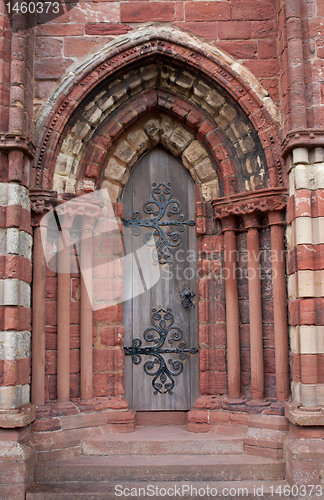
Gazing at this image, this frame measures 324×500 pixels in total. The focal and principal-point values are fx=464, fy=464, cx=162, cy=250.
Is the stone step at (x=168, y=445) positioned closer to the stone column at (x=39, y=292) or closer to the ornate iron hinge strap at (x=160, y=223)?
the stone column at (x=39, y=292)

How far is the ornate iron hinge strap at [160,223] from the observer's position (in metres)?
5.23

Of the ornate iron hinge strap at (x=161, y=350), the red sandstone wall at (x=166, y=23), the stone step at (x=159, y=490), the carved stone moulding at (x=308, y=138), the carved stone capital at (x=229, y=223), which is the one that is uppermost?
the red sandstone wall at (x=166, y=23)

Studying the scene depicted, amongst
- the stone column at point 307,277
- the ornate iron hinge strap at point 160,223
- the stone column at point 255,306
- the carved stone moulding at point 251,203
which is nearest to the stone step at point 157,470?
the stone column at point 255,306

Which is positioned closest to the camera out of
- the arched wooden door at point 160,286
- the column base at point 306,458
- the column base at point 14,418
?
the column base at point 306,458

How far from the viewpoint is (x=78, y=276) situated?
16.0 ft

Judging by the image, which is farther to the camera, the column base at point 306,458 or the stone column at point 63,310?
the stone column at point 63,310

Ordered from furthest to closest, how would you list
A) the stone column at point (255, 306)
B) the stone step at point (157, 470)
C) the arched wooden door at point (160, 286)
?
the arched wooden door at point (160, 286) → the stone column at point (255, 306) → the stone step at point (157, 470)

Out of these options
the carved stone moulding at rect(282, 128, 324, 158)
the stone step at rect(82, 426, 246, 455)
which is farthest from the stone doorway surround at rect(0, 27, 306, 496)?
the carved stone moulding at rect(282, 128, 324, 158)

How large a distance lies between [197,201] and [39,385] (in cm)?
255

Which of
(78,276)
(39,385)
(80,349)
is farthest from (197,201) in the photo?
(39,385)

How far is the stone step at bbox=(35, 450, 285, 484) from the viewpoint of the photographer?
4.20 m

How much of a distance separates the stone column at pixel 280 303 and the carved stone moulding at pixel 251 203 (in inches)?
3.9

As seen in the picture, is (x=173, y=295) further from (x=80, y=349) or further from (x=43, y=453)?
(x=43, y=453)

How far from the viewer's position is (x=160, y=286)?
5.17m
